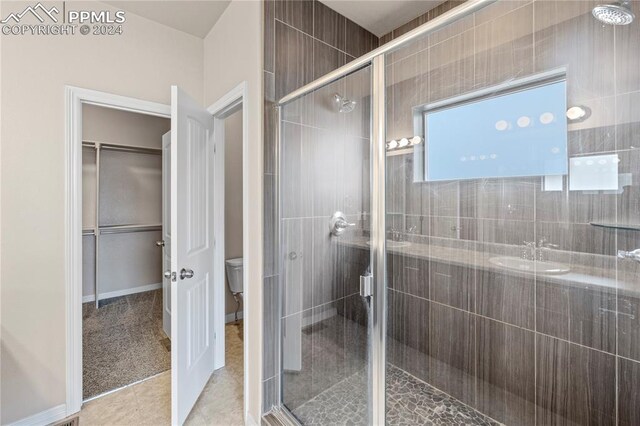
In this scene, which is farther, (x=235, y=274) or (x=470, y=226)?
(x=235, y=274)

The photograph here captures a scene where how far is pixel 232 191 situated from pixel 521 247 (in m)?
2.79

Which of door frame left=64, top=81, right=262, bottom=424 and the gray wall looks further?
the gray wall

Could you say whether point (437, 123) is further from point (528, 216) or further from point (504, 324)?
point (504, 324)

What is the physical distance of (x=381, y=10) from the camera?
6.98 ft

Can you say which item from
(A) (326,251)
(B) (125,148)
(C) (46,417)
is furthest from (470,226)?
(B) (125,148)

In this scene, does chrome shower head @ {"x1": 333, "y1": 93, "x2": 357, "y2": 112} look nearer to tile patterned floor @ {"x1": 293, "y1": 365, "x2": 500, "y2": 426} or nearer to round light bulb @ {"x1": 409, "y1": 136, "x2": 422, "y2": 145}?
round light bulb @ {"x1": 409, "y1": 136, "x2": 422, "y2": 145}

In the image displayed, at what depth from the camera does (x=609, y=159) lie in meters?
1.28

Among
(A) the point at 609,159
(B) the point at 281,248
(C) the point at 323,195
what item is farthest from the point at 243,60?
(A) the point at 609,159

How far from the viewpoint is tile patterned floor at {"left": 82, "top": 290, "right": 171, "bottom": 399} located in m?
2.24

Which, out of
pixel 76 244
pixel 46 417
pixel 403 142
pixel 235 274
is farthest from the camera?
pixel 235 274

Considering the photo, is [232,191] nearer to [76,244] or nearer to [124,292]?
[76,244]

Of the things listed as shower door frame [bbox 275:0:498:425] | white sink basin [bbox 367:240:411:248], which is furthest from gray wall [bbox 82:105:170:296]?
white sink basin [bbox 367:240:411:248]

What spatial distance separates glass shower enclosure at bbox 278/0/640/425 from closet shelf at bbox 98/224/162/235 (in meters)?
3.16

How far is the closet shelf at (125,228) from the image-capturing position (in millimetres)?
3791
